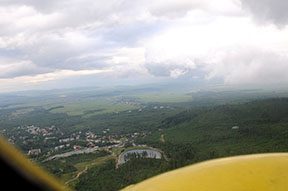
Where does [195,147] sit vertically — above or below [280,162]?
below

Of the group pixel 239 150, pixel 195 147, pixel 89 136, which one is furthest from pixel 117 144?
pixel 239 150

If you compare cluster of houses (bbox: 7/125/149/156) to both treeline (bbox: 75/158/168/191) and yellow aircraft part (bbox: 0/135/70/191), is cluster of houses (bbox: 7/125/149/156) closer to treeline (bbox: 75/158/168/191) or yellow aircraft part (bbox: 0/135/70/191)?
treeline (bbox: 75/158/168/191)

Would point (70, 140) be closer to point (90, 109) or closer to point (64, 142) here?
point (64, 142)

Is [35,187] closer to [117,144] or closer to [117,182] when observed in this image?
[117,182]

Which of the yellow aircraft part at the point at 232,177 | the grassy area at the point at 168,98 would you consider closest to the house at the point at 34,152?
the yellow aircraft part at the point at 232,177

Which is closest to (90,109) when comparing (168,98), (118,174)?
(168,98)

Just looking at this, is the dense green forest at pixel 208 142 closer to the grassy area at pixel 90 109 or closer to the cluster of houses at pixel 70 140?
the cluster of houses at pixel 70 140

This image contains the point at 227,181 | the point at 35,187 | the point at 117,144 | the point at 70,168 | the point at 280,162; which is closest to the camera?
the point at 35,187

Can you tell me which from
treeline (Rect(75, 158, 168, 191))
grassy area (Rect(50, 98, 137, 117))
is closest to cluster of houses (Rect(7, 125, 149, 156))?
treeline (Rect(75, 158, 168, 191))
